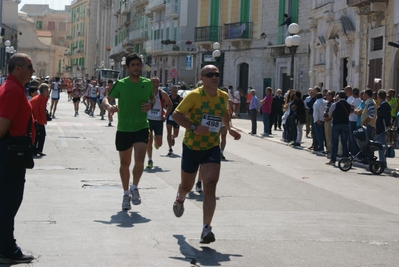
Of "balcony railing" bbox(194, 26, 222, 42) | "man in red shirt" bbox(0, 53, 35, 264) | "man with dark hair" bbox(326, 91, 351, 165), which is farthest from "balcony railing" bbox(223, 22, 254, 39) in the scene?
"man in red shirt" bbox(0, 53, 35, 264)

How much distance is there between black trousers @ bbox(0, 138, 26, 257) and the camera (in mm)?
7535

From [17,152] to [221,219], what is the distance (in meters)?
3.57

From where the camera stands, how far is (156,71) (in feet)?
243

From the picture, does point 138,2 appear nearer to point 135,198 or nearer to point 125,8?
point 125,8

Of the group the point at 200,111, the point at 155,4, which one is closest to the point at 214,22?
the point at 155,4

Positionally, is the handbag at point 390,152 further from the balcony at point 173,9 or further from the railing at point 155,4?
the railing at point 155,4

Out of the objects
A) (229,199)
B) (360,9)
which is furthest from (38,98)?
(360,9)

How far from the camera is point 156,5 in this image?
70.5 m

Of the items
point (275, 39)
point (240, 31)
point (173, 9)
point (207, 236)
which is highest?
point (173, 9)

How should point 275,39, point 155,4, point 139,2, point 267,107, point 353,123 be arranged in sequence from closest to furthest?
1. point 353,123
2. point 267,107
3. point 275,39
4. point 155,4
5. point 139,2

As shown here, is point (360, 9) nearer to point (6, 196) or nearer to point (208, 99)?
point (208, 99)

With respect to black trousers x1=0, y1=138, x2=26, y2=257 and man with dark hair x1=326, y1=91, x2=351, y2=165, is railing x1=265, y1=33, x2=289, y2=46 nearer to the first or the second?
man with dark hair x1=326, y1=91, x2=351, y2=165

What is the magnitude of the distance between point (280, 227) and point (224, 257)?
1.99 m

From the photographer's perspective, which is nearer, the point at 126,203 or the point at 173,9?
the point at 126,203
